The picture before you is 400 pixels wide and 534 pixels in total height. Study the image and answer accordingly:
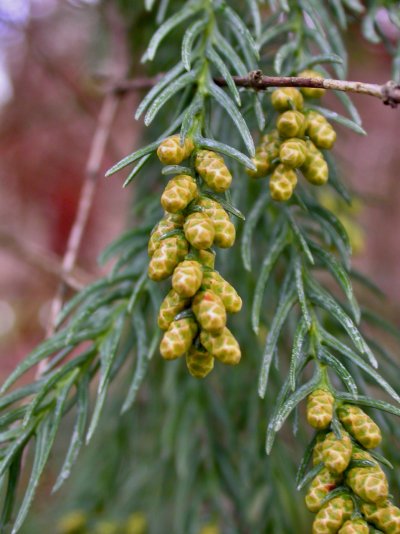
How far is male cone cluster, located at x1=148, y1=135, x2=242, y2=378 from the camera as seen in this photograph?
1.83 ft

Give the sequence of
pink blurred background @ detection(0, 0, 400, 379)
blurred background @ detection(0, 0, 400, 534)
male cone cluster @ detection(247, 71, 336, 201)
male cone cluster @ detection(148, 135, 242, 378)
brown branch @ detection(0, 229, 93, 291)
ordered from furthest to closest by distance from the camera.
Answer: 1. pink blurred background @ detection(0, 0, 400, 379)
2. blurred background @ detection(0, 0, 400, 534)
3. brown branch @ detection(0, 229, 93, 291)
4. male cone cluster @ detection(247, 71, 336, 201)
5. male cone cluster @ detection(148, 135, 242, 378)

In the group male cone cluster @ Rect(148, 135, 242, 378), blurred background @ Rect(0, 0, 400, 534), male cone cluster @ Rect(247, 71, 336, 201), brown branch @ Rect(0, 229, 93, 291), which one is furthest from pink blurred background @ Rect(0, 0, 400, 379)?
male cone cluster @ Rect(148, 135, 242, 378)

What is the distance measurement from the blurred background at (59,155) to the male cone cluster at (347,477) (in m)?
1.44

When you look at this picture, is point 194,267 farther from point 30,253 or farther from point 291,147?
point 30,253

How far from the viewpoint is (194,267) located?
0.56 meters

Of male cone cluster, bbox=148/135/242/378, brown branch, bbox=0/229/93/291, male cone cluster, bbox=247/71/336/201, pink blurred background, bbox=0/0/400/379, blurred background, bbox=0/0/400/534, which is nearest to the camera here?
male cone cluster, bbox=148/135/242/378

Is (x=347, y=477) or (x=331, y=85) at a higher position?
(x=331, y=85)

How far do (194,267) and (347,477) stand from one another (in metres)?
0.26

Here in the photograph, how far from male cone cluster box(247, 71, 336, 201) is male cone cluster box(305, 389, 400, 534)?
0.81 feet

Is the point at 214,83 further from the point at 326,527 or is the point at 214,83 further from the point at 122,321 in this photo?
the point at 326,527

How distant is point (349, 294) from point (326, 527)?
27 centimetres

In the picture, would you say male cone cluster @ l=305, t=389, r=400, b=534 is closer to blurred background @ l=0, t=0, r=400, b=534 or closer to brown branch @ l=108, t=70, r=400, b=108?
brown branch @ l=108, t=70, r=400, b=108

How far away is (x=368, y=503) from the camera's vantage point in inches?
23.1

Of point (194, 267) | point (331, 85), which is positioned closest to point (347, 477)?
point (194, 267)
